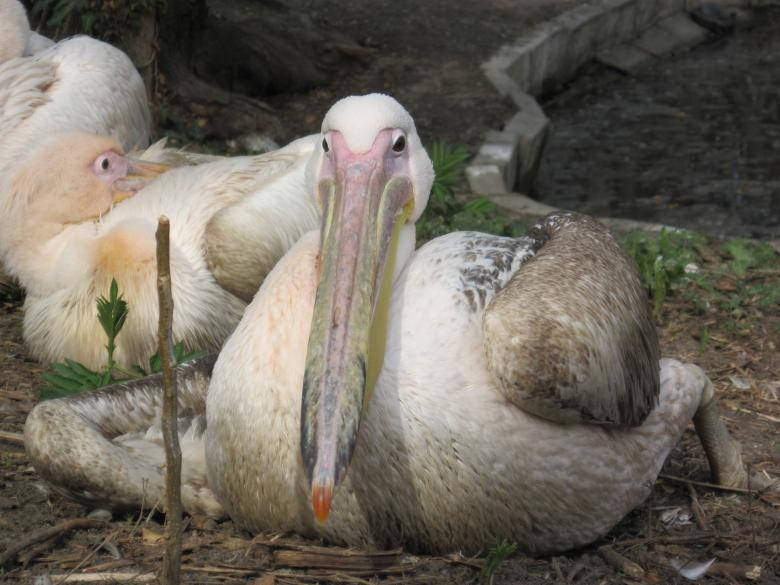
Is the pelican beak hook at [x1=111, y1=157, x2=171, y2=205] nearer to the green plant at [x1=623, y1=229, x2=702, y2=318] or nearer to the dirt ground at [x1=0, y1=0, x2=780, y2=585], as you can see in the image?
the dirt ground at [x1=0, y1=0, x2=780, y2=585]

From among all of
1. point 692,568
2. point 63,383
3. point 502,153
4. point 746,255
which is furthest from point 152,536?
point 502,153

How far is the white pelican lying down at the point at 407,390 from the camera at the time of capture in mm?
2891

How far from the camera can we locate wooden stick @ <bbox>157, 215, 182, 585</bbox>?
91.4 inches

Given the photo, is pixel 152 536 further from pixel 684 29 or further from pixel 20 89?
pixel 684 29

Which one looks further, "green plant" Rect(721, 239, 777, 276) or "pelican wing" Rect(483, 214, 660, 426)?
"green plant" Rect(721, 239, 777, 276)

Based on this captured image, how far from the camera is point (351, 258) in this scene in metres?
2.86

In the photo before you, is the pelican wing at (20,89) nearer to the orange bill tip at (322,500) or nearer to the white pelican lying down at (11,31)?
the white pelican lying down at (11,31)

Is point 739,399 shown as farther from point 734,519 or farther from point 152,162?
point 152,162

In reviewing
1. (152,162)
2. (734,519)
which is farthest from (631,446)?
(152,162)

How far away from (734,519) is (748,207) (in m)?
4.71

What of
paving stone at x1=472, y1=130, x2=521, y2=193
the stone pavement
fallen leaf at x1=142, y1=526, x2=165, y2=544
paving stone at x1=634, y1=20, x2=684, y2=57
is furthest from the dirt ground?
paving stone at x1=634, y1=20, x2=684, y2=57

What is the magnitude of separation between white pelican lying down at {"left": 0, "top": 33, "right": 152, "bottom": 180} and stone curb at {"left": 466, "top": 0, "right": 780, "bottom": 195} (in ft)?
7.21

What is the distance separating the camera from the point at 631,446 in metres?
3.30

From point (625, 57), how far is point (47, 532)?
941 centimetres
